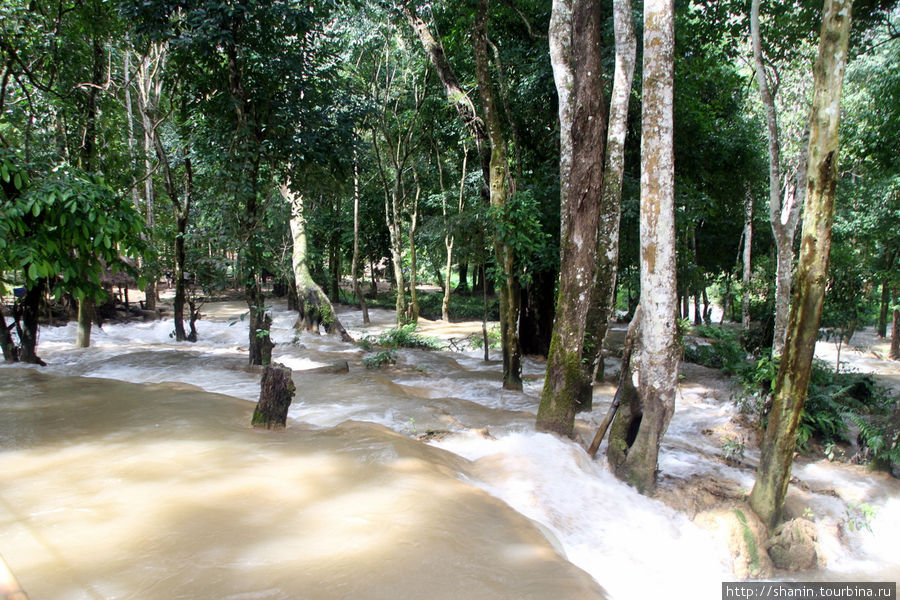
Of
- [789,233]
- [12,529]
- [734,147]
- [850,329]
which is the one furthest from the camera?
[734,147]

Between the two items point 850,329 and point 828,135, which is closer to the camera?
point 828,135

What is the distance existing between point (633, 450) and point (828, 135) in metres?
3.31

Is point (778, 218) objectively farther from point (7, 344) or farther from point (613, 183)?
point (7, 344)

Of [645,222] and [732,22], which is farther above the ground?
[732,22]

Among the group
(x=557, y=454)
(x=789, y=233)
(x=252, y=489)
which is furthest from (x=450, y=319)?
(x=252, y=489)

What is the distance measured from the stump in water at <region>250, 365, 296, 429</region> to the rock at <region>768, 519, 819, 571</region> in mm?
4954

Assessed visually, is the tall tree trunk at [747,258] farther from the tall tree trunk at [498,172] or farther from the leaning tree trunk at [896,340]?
the tall tree trunk at [498,172]

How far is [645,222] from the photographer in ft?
17.7

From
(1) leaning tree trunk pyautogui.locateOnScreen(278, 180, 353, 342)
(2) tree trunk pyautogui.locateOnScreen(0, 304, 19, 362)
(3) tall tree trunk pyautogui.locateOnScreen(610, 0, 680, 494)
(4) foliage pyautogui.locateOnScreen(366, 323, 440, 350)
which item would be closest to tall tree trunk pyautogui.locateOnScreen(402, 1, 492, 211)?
(3) tall tree trunk pyautogui.locateOnScreen(610, 0, 680, 494)

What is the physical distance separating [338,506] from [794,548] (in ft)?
12.8

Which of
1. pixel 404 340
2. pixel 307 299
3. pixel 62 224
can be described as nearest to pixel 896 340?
pixel 404 340

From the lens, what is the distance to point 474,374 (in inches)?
476

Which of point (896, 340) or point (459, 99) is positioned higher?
point (459, 99)

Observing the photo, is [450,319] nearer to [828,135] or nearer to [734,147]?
[734,147]
